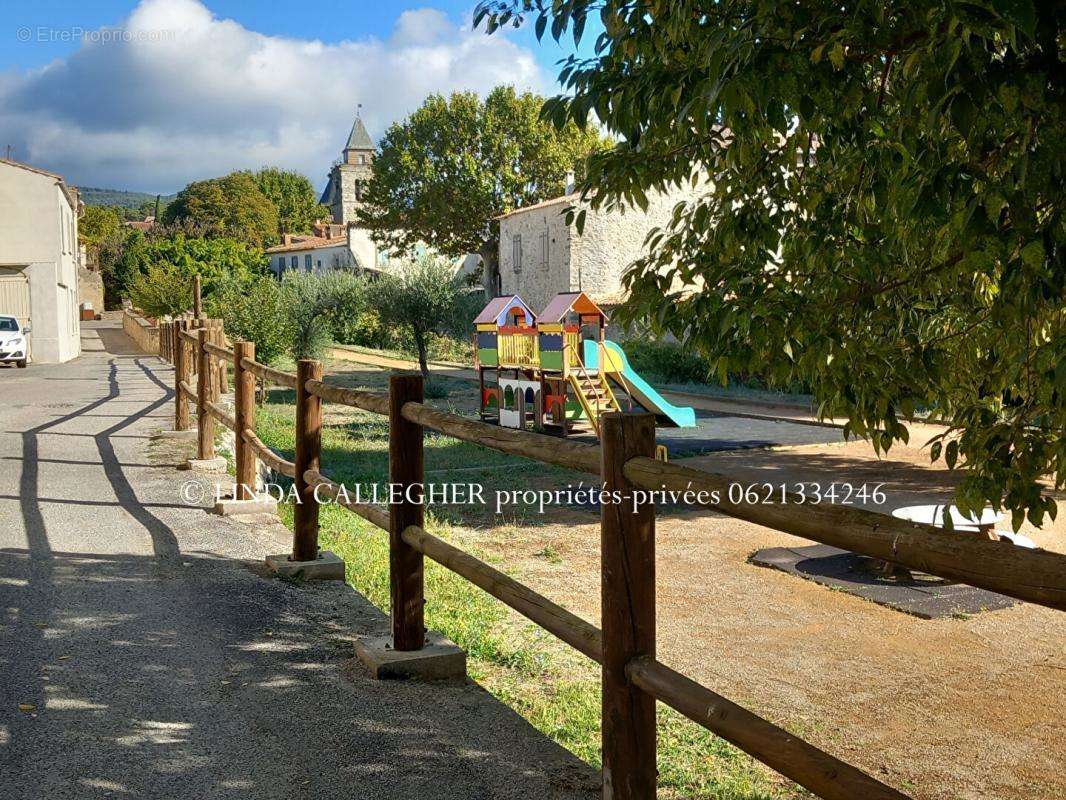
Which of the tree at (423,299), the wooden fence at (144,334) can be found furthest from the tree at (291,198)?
the tree at (423,299)

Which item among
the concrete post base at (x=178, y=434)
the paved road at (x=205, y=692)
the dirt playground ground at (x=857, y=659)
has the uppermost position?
the concrete post base at (x=178, y=434)

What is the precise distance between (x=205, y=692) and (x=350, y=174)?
114 meters

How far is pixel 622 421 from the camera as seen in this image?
280 cm

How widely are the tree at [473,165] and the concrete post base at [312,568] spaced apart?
4272 cm

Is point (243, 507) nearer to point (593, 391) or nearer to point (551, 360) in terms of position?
point (593, 391)

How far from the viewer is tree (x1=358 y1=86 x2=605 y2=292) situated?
48.0 metres

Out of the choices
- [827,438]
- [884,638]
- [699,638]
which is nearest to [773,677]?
[699,638]

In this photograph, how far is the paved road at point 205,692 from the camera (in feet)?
10.5

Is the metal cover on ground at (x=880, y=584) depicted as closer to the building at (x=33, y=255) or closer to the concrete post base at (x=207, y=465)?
the concrete post base at (x=207, y=465)

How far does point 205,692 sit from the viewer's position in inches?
155

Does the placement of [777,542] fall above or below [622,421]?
below

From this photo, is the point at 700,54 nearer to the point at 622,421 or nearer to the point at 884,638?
the point at 622,421

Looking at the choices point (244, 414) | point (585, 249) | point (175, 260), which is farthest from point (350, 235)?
point (244, 414)

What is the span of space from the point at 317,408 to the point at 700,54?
3345 mm
